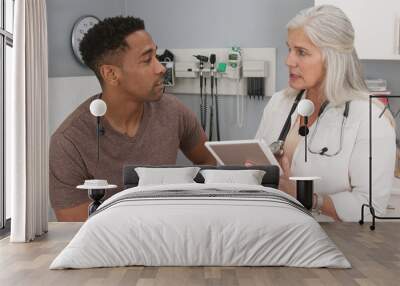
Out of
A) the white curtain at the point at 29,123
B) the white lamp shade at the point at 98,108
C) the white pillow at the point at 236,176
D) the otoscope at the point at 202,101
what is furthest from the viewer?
the otoscope at the point at 202,101

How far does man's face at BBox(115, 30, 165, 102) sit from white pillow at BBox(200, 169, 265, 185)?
109 centimetres

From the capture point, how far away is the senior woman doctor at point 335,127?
6387 millimetres

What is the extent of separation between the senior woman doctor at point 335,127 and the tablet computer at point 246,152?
0.19m

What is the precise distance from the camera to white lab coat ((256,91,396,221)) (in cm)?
638

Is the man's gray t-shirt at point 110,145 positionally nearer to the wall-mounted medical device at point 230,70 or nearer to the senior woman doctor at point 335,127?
the wall-mounted medical device at point 230,70

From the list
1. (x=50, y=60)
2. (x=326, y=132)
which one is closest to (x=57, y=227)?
(x=50, y=60)

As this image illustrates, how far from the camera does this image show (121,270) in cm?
430

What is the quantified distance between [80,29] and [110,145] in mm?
1118

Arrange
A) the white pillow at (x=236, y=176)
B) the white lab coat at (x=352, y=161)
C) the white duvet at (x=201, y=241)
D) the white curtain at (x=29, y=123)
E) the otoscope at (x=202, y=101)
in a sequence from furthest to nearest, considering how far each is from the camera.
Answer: the otoscope at (x=202, y=101) < the white lab coat at (x=352, y=161) < the white pillow at (x=236, y=176) < the white curtain at (x=29, y=123) < the white duvet at (x=201, y=241)

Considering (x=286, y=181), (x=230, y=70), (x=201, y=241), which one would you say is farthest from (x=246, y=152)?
(x=201, y=241)

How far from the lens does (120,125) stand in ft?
21.7

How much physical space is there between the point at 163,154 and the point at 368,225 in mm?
1957

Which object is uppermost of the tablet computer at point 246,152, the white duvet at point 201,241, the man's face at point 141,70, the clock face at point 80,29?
the clock face at point 80,29

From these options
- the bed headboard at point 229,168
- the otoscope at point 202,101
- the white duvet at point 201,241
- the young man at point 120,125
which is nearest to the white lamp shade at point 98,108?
the young man at point 120,125
